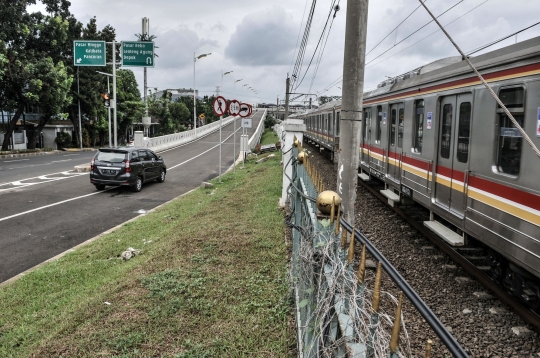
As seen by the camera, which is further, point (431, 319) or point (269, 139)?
point (269, 139)

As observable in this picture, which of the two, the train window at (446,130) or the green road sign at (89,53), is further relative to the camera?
the green road sign at (89,53)

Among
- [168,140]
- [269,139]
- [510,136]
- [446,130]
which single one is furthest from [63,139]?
[510,136]

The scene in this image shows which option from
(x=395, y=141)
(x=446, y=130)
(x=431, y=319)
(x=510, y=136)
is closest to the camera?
(x=431, y=319)

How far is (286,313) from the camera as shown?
4.27 metres

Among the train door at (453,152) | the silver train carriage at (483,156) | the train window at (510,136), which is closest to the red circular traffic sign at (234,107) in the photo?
the silver train carriage at (483,156)

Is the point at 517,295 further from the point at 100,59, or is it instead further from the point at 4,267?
the point at 100,59

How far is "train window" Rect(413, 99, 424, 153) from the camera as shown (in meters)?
8.12

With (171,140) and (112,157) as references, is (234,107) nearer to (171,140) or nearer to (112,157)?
(112,157)

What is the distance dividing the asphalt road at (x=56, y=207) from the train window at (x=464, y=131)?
7.26m

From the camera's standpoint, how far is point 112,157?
14719 mm

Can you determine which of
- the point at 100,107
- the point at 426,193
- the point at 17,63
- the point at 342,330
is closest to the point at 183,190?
the point at 426,193

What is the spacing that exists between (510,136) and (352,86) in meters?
1.93

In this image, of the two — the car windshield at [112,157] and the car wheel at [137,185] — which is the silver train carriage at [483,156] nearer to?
the car wheel at [137,185]

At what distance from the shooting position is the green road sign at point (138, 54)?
75.7 ft
